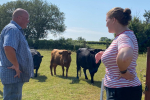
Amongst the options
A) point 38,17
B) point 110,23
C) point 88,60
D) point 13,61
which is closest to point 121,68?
point 110,23

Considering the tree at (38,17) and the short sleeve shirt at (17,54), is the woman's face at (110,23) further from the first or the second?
the tree at (38,17)

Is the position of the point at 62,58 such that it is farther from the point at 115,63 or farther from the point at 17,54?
the point at 115,63

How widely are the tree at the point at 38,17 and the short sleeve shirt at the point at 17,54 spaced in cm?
4465

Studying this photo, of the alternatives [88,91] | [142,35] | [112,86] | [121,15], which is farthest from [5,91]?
[142,35]

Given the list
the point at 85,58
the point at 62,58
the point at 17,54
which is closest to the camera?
the point at 17,54

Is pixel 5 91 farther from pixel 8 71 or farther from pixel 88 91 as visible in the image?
pixel 88 91

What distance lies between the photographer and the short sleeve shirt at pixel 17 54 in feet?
9.04

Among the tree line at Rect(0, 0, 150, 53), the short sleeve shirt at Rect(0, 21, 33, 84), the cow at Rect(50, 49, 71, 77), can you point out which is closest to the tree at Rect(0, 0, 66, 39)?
the tree line at Rect(0, 0, 150, 53)

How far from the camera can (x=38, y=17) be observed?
4738cm

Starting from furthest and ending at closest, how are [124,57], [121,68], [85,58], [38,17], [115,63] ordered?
[38,17]
[85,58]
[115,63]
[121,68]
[124,57]

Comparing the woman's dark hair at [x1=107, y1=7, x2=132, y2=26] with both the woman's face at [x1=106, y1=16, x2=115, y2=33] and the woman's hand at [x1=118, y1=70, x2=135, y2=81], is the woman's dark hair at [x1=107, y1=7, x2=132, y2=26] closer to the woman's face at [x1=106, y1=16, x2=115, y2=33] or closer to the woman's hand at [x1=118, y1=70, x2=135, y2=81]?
the woman's face at [x1=106, y1=16, x2=115, y2=33]

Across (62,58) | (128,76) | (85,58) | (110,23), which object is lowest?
(62,58)

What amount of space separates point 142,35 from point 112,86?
798 inches

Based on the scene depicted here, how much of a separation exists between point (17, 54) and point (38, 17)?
1826 inches
